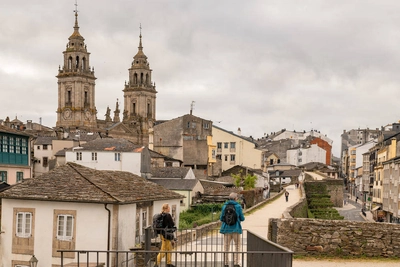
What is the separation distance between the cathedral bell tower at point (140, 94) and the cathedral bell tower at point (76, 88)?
67.6 feet

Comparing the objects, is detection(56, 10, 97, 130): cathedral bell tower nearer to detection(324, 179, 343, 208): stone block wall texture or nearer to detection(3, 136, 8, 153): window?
detection(324, 179, 343, 208): stone block wall texture

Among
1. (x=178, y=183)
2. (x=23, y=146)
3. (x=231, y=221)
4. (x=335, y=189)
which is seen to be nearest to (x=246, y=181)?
(x=335, y=189)

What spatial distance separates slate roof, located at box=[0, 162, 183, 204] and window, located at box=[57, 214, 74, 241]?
80cm

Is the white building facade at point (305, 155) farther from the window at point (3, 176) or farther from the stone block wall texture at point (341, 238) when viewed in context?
the stone block wall texture at point (341, 238)

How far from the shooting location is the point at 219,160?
85.7m

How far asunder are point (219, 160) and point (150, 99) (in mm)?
76845

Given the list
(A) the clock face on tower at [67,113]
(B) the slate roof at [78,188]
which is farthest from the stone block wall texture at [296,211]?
(A) the clock face on tower at [67,113]

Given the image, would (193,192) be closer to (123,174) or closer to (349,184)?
(123,174)

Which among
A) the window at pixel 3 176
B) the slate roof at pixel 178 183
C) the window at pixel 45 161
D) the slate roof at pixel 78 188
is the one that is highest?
the slate roof at pixel 78 188

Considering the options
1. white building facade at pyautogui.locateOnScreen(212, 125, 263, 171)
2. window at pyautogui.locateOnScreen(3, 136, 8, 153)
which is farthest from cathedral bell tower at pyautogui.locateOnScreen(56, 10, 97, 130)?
window at pyautogui.locateOnScreen(3, 136, 8, 153)

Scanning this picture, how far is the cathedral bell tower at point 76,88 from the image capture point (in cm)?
13150

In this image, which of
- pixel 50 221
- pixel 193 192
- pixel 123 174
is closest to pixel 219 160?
pixel 193 192

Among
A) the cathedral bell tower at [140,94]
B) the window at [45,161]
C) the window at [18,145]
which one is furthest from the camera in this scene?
the cathedral bell tower at [140,94]

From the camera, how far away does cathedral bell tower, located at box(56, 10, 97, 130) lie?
13150 centimetres
